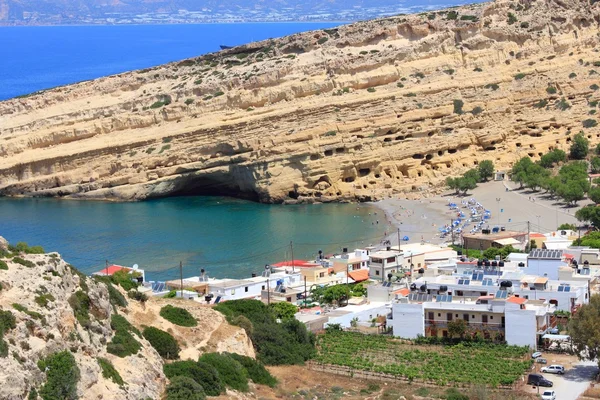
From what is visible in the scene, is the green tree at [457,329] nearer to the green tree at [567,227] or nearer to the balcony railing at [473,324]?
the balcony railing at [473,324]

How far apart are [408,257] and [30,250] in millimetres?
17922

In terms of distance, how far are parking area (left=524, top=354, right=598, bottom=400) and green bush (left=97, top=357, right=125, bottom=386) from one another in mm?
8822

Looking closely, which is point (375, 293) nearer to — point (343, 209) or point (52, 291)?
point (52, 291)

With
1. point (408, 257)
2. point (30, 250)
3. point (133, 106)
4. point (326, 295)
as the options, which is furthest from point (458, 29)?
point (30, 250)

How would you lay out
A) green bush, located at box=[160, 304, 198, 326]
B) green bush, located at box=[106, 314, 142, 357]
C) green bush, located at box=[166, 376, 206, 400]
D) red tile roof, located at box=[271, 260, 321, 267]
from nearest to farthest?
1. green bush, located at box=[166, 376, 206, 400]
2. green bush, located at box=[106, 314, 142, 357]
3. green bush, located at box=[160, 304, 198, 326]
4. red tile roof, located at box=[271, 260, 321, 267]

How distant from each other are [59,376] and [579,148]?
43.6 meters

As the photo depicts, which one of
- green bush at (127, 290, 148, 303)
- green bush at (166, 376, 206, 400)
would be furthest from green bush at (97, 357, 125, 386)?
green bush at (127, 290, 148, 303)

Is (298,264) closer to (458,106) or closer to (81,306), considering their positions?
(81,306)

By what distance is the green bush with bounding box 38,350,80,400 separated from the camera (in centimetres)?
2228

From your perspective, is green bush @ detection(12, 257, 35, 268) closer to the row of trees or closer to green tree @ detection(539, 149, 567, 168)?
the row of trees

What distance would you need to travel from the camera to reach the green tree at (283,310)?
35966 millimetres

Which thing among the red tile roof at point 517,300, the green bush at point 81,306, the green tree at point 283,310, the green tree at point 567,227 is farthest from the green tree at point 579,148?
the green bush at point 81,306

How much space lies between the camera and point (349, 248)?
165 feet

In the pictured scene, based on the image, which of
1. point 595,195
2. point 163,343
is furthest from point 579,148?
point 163,343
